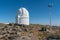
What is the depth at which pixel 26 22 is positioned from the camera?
59219mm

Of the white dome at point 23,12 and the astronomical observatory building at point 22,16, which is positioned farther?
the white dome at point 23,12

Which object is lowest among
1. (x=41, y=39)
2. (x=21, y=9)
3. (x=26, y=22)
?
(x=41, y=39)

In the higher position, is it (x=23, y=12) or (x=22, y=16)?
(x=23, y=12)

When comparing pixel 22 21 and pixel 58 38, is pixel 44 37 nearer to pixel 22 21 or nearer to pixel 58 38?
pixel 58 38

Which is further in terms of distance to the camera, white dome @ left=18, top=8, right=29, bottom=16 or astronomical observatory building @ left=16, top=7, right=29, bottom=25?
white dome @ left=18, top=8, right=29, bottom=16

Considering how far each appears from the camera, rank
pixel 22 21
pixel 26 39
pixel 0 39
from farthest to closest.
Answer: pixel 22 21 < pixel 0 39 < pixel 26 39

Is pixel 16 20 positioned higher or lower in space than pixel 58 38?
higher

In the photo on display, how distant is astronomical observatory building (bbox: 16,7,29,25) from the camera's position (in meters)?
59.1

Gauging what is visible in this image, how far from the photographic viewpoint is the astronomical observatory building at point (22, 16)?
59084 millimetres

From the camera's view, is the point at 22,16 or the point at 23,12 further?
the point at 23,12

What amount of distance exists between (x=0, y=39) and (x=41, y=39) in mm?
8567

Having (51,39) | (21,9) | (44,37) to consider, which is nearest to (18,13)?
(21,9)

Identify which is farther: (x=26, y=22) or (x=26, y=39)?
(x=26, y=22)

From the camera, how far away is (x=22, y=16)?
59.3 meters
